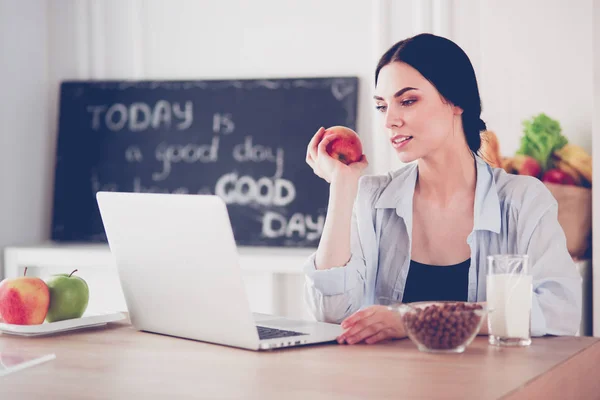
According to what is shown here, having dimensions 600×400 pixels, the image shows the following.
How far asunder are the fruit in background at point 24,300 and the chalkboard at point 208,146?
5.39 ft

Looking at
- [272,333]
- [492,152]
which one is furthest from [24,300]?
[492,152]

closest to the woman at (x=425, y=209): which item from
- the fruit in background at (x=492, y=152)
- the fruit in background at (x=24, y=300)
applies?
the fruit in background at (x=24, y=300)

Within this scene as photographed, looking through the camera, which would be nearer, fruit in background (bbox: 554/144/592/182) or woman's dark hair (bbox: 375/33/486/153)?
woman's dark hair (bbox: 375/33/486/153)

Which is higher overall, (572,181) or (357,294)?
(572,181)

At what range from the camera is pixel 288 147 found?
3260 millimetres

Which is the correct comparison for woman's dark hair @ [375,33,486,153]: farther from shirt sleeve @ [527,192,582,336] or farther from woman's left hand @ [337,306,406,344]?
woman's left hand @ [337,306,406,344]

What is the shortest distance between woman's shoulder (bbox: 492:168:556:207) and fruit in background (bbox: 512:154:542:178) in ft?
2.86

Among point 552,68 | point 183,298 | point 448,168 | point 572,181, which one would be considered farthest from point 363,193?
point 552,68

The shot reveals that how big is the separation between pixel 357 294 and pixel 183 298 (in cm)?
45

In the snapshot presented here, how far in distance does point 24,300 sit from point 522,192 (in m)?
1.00

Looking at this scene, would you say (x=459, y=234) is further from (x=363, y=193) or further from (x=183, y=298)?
(x=183, y=298)

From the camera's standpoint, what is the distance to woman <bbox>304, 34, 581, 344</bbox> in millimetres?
1767

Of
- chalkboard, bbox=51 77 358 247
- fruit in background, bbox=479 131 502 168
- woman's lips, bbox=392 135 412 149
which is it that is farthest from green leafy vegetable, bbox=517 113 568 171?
woman's lips, bbox=392 135 412 149

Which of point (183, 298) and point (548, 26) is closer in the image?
point (183, 298)
